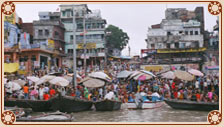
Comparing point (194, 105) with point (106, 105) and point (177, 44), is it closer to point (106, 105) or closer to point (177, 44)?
point (106, 105)

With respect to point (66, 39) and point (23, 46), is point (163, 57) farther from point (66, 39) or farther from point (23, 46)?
point (23, 46)

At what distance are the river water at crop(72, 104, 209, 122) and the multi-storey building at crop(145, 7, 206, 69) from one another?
73.3ft

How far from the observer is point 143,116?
1302cm

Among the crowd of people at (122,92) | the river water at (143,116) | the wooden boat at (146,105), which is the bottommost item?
the river water at (143,116)

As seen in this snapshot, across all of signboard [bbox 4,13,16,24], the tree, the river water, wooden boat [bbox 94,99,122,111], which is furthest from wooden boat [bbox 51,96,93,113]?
the tree

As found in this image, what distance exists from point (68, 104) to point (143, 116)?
4.06 m

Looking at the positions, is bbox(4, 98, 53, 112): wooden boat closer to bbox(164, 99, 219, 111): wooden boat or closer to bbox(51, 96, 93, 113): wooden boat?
bbox(51, 96, 93, 113): wooden boat

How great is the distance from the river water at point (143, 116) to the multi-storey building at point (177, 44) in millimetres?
22353

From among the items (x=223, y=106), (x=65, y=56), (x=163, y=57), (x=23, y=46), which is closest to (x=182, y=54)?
(x=163, y=57)

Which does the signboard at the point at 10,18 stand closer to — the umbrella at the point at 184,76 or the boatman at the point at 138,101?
the boatman at the point at 138,101

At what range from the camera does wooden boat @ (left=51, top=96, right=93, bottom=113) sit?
13.4 meters

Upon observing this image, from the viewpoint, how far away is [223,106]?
7191 mm

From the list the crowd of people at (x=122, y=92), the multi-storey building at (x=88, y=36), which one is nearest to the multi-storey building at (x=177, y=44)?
the multi-storey building at (x=88, y=36)

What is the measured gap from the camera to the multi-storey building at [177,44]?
119 ft
